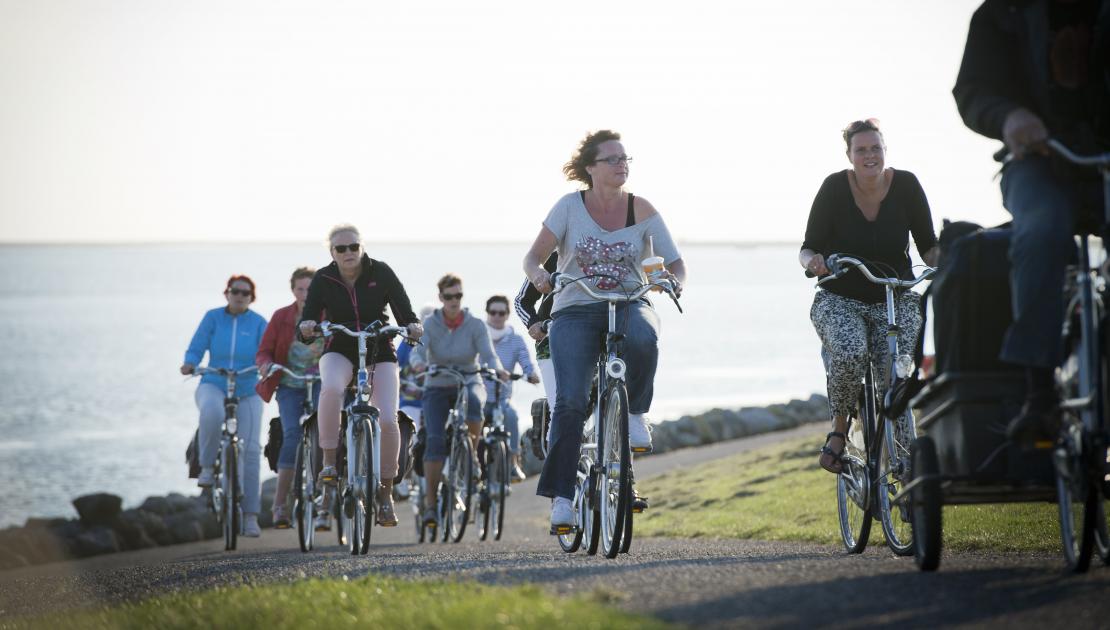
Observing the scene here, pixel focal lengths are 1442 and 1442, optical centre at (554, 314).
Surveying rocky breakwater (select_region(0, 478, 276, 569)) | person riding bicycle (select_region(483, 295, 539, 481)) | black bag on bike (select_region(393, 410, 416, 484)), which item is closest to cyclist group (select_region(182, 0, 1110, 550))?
black bag on bike (select_region(393, 410, 416, 484))

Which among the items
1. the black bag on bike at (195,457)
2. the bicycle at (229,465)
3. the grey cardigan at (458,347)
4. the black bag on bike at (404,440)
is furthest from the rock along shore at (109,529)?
the black bag on bike at (404,440)

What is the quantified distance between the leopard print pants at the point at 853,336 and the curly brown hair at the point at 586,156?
1.56 metres

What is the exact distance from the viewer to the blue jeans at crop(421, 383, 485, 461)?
46.8ft

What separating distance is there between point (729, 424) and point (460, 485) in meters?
23.0

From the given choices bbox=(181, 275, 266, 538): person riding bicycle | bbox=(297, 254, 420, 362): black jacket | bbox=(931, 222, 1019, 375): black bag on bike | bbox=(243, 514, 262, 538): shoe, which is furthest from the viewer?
bbox=(243, 514, 262, 538): shoe

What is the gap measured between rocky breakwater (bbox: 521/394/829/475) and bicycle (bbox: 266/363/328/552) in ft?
67.3

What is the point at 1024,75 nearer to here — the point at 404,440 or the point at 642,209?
the point at 642,209

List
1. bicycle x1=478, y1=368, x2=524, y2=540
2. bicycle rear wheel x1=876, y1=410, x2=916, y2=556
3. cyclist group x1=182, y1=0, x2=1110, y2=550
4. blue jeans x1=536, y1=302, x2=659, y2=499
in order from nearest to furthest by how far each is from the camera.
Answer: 1. cyclist group x1=182, y1=0, x2=1110, y2=550
2. bicycle rear wheel x1=876, y1=410, x2=916, y2=556
3. blue jeans x1=536, y1=302, x2=659, y2=499
4. bicycle x1=478, y1=368, x2=524, y2=540

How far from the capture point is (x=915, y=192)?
8539 millimetres

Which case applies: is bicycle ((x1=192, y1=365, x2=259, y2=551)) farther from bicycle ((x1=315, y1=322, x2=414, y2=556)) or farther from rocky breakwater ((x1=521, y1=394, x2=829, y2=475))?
rocky breakwater ((x1=521, y1=394, x2=829, y2=475))

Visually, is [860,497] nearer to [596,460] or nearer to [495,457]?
[596,460]

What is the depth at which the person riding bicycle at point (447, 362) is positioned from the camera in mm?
A: 14109

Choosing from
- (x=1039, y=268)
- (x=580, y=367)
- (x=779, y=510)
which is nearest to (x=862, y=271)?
(x=580, y=367)

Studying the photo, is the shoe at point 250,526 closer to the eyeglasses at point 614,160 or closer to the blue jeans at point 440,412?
the blue jeans at point 440,412
